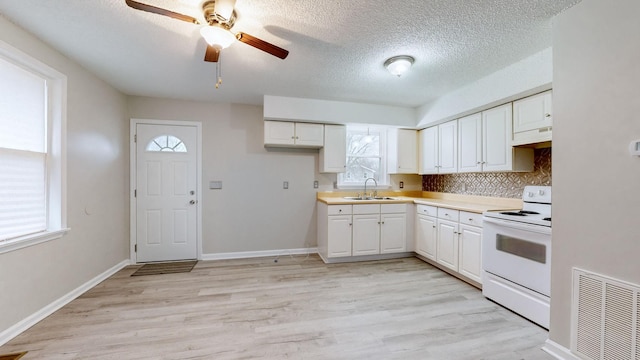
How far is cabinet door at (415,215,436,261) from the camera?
324 cm

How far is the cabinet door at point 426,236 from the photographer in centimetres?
324

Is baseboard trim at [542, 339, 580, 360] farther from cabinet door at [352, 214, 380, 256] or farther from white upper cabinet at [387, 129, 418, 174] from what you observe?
white upper cabinet at [387, 129, 418, 174]

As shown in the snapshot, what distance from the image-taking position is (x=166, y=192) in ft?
11.3

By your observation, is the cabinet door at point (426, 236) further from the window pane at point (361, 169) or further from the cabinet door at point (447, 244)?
the window pane at point (361, 169)

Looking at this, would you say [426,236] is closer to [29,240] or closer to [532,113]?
[532,113]

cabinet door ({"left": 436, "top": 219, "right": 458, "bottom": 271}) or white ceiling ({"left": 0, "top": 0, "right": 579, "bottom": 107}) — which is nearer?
white ceiling ({"left": 0, "top": 0, "right": 579, "bottom": 107})

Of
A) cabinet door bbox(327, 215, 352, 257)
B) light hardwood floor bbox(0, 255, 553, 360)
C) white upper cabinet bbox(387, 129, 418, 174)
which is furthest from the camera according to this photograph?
white upper cabinet bbox(387, 129, 418, 174)

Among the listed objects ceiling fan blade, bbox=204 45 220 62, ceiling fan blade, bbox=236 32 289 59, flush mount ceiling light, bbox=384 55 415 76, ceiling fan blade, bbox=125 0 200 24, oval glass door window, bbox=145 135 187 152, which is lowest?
oval glass door window, bbox=145 135 187 152

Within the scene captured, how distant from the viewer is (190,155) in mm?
3500

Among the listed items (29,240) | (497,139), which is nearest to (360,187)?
(497,139)

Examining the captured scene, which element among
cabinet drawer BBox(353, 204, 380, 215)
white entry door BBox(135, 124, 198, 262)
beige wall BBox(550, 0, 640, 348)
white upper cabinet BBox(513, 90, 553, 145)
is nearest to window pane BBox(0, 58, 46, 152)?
white entry door BBox(135, 124, 198, 262)

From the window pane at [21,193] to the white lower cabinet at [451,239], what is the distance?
13.7ft

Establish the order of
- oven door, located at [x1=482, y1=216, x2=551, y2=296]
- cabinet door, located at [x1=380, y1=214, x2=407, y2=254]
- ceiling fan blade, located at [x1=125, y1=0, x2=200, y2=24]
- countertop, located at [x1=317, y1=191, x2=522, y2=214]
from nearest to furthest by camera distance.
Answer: ceiling fan blade, located at [x1=125, y1=0, x2=200, y2=24] < oven door, located at [x1=482, y1=216, x2=551, y2=296] < countertop, located at [x1=317, y1=191, x2=522, y2=214] < cabinet door, located at [x1=380, y1=214, x2=407, y2=254]

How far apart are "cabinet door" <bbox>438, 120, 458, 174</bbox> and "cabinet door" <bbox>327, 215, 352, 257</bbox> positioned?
1.57m
